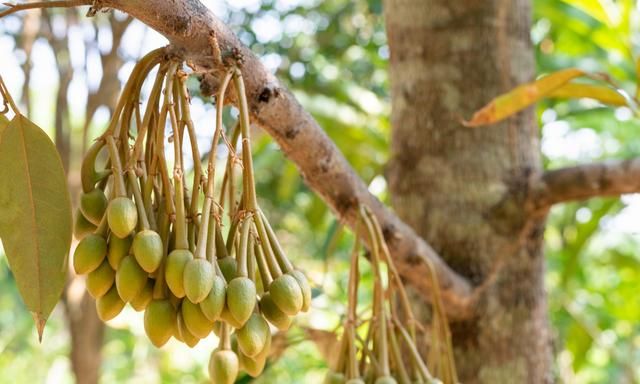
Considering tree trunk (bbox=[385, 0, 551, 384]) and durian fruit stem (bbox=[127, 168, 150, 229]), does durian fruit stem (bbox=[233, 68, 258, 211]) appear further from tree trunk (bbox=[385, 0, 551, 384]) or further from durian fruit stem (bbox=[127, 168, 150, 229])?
tree trunk (bbox=[385, 0, 551, 384])

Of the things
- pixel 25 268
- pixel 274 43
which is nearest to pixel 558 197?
pixel 25 268

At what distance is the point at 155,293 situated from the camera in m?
0.56

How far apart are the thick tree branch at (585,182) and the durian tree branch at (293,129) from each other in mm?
172

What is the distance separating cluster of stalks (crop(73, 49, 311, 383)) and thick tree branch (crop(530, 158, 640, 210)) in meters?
0.63

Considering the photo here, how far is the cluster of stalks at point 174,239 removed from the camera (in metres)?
0.53

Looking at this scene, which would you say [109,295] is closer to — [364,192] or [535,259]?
[364,192]

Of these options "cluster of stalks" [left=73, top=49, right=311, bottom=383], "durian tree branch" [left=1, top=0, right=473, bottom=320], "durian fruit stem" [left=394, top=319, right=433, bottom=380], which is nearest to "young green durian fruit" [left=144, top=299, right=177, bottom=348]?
"cluster of stalks" [left=73, top=49, right=311, bottom=383]

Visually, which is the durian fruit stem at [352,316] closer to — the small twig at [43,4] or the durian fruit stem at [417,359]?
the durian fruit stem at [417,359]

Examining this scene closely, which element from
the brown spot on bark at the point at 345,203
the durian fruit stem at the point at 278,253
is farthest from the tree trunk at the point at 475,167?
the durian fruit stem at the point at 278,253

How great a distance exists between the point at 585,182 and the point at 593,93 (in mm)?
161

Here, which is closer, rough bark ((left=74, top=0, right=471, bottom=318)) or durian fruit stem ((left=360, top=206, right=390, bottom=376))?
rough bark ((left=74, top=0, right=471, bottom=318))

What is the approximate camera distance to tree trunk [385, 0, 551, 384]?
1121 millimetres

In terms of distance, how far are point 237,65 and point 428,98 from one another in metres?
0.64

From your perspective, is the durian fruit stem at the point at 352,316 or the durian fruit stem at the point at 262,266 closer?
the durian fruit stem at the point at 262,266
